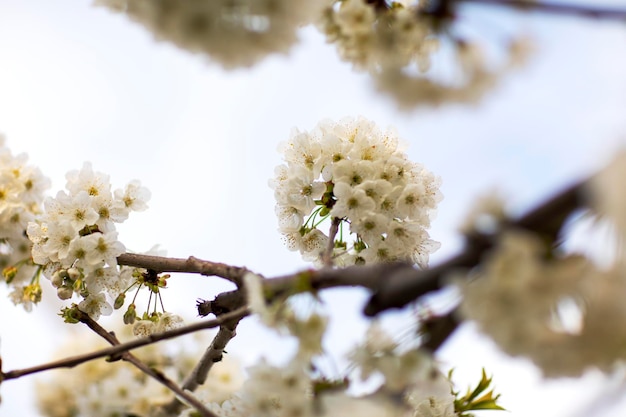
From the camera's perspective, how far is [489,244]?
1.06m

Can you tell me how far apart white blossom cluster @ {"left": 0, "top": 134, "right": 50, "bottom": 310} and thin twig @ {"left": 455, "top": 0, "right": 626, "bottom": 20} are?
7.60 ft

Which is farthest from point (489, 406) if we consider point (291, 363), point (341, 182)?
point (291, 363)

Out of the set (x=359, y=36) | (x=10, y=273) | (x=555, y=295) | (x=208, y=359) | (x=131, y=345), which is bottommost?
(x=555, y=295)

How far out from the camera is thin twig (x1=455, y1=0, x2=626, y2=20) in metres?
1.18

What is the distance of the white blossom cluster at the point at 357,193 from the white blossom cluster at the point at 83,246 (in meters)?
0.63

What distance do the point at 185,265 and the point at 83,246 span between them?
435 millimetres

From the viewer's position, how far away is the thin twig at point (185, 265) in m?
1.84

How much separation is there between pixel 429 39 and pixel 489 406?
1.37 metres

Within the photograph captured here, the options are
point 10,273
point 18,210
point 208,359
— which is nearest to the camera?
point 208,359

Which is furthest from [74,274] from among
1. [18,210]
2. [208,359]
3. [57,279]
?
[18,210]

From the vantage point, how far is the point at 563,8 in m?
1.25

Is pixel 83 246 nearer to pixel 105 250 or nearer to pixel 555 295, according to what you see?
pixel 105 250

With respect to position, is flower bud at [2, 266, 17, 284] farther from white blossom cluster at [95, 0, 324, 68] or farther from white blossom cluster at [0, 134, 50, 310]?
white blossom cluster at [95, 0, 324, 68]

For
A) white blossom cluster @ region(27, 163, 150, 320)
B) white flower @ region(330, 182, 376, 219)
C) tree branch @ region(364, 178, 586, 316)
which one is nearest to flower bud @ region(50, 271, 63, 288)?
white blossom cluster @ region(27, 163, 150, 320)
